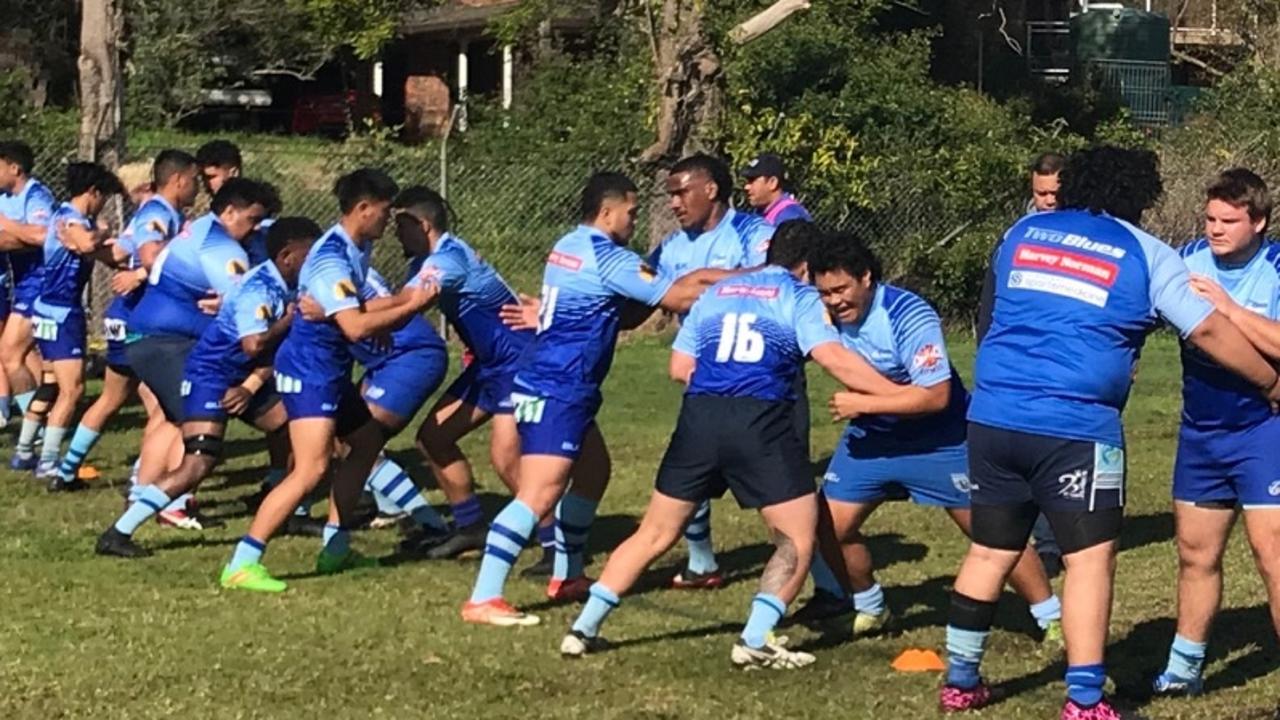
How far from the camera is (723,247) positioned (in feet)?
32.8

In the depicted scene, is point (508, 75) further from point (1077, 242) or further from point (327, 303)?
point (1077, 242)

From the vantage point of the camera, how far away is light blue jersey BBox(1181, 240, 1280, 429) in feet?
23.9

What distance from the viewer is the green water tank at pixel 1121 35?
38.4m

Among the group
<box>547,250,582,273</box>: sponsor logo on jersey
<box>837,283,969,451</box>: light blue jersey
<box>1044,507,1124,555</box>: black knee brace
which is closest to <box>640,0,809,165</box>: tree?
<box>547,250,582,273</box>: sponsor logo on jersey

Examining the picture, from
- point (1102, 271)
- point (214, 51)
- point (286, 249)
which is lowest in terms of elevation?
point (214, 51)

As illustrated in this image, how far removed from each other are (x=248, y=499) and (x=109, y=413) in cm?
108

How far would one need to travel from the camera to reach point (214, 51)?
1426 inches

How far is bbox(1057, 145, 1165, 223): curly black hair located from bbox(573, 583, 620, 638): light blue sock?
2.45 meters

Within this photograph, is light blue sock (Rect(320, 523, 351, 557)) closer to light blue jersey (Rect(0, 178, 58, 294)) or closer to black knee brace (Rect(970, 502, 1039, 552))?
black knee brace (Rect(970, 502, 1039, 552))

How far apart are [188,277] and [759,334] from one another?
14.2 feet

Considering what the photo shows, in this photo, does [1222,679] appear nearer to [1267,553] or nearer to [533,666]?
[1267,553]

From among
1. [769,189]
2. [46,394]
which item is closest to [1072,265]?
[769,189]

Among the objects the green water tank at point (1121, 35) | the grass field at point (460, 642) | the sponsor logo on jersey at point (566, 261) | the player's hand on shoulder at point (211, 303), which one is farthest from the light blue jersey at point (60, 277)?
the green water tank at point (1121, 35)

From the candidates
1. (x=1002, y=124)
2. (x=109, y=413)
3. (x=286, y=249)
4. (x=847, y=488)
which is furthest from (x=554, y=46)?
(x=847, y=488)
